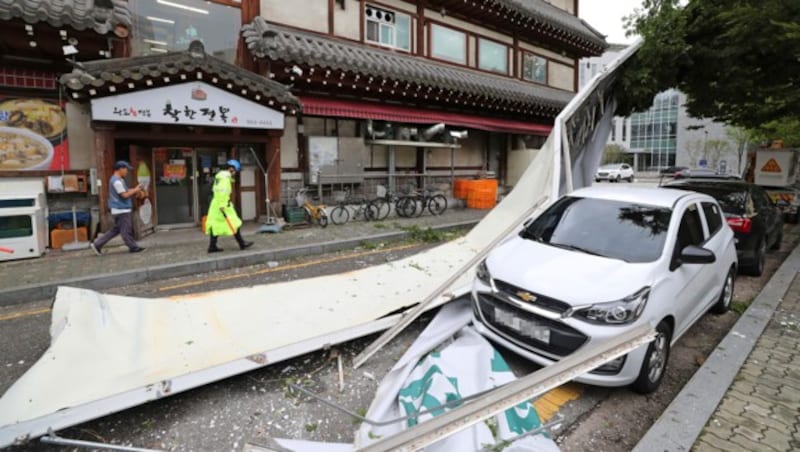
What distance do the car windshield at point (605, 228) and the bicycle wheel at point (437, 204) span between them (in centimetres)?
859

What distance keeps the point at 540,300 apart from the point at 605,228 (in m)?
1.36

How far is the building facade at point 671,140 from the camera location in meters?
44.1

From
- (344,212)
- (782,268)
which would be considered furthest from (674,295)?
(344,212)

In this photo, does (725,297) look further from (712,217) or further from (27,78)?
(27,78)

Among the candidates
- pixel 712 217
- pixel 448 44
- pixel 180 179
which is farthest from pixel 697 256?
pixel 448 44

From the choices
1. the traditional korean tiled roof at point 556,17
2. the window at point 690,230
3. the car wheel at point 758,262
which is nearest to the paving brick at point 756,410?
the window at point 690,230

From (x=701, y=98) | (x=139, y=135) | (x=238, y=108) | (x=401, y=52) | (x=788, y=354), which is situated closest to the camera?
(x=788, y=354)

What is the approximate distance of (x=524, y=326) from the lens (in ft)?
11.3

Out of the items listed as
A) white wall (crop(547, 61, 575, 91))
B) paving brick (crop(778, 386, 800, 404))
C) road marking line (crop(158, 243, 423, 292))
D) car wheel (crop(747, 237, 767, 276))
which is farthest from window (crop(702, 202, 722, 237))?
white wall (crop(547, 61, 575, 91))

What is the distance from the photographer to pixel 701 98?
10.9m

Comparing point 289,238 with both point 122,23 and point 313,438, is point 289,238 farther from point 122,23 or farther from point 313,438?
point 313,438

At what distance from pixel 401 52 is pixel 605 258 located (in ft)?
38.3

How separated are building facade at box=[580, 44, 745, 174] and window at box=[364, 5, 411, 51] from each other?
1485 inches

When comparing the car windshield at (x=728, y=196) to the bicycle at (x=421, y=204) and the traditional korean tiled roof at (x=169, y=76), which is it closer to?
the bicycle at (x=421, y=204)
